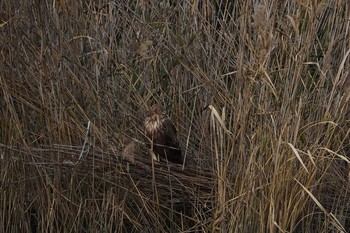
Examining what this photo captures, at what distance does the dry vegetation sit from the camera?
3.00 m

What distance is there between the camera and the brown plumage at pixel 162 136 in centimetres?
333

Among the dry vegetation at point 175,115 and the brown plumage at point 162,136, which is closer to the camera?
the dry vegetation at point 175,115

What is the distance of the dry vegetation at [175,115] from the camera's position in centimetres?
300

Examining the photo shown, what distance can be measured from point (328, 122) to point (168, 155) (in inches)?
28.5

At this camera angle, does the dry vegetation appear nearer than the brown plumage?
Yes

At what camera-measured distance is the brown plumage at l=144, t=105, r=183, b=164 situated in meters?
3.33

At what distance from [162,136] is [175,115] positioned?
0.25m

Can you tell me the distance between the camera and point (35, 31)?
3410mm

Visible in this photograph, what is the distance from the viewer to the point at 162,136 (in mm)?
3332

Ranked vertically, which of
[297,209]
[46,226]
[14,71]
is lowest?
[46,226]

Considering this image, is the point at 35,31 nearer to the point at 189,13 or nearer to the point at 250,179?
the point at 189,13

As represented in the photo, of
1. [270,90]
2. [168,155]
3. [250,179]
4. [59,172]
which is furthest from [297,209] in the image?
[59,172]

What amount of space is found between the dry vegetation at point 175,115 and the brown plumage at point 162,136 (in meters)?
0.07

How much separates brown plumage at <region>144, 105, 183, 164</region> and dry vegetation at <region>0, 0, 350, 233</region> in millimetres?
68
